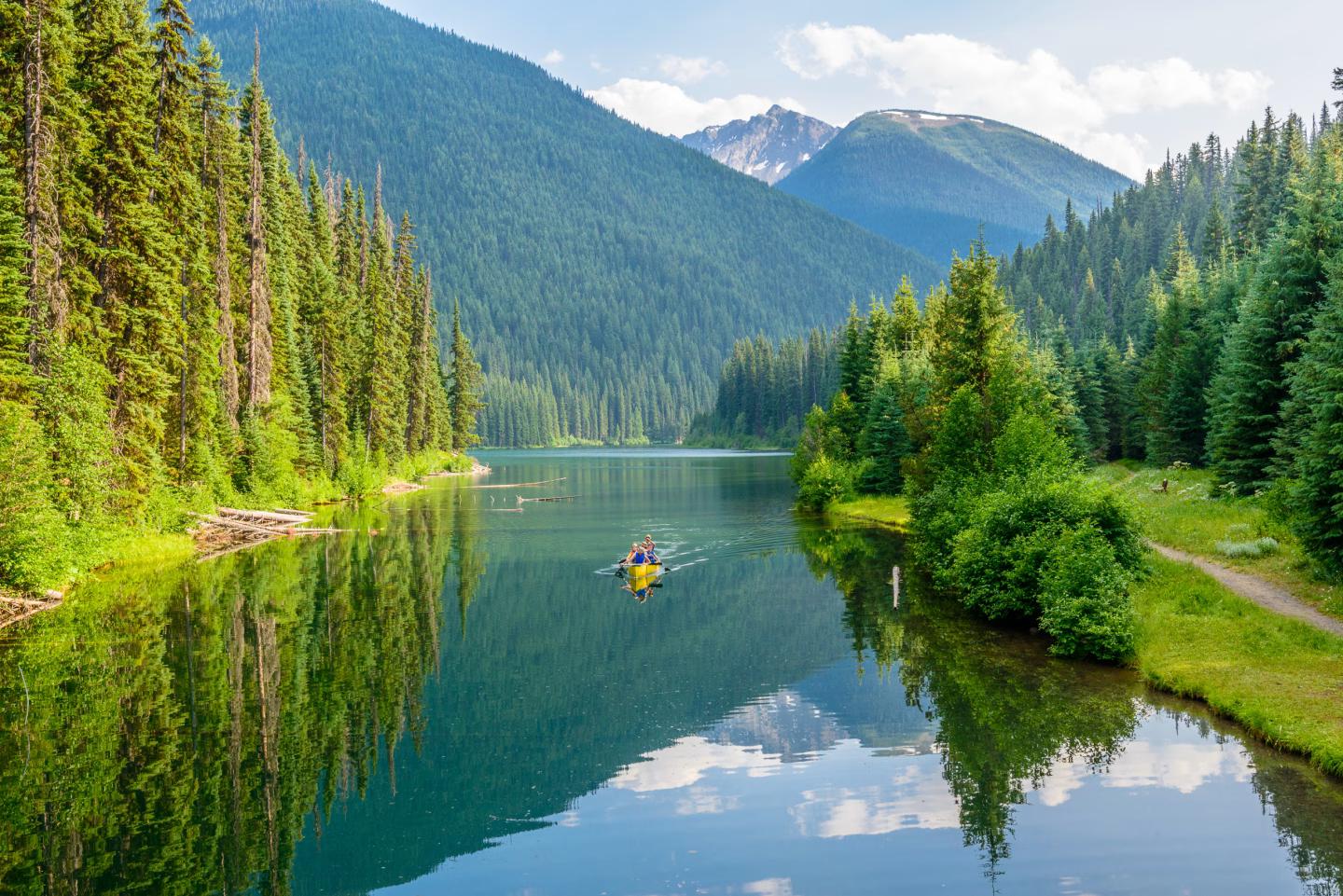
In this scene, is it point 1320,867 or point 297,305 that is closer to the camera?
point 1320,867

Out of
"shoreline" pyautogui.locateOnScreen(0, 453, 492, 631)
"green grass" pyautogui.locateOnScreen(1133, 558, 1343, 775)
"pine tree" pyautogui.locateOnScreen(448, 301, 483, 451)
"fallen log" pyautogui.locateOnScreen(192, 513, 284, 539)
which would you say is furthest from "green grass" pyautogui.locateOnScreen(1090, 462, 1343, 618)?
"pine tree" pyautogui.locateOnScreen(448, 301, 483, 451)

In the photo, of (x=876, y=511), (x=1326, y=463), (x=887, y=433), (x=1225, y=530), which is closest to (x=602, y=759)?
(x=1326, y=463)

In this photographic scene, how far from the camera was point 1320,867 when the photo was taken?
47.9 feet

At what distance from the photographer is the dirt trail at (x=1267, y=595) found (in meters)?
25.3

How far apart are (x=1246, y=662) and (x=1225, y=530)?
16631 millimetres

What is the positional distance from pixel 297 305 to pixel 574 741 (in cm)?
6101

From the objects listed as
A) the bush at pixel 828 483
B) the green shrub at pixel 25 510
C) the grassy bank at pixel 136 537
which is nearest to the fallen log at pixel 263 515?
the grassy bank at pixel 136 537

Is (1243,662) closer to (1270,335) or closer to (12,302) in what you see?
(1270,335)

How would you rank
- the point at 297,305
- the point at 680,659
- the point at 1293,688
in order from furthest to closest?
the point at 297,305
the point at 680,659
the point at 1293,688

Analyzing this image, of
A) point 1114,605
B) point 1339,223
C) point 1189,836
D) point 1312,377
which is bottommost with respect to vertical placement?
point 1189,836

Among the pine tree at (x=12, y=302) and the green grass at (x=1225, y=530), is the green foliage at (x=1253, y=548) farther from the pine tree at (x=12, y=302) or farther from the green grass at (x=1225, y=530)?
the pine tree at (x=12, y=302)

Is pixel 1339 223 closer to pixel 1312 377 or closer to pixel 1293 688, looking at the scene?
pixel 1312 377

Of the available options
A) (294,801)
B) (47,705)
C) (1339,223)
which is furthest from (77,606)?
(1339,223)

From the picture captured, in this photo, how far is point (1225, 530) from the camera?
38.2 meters
